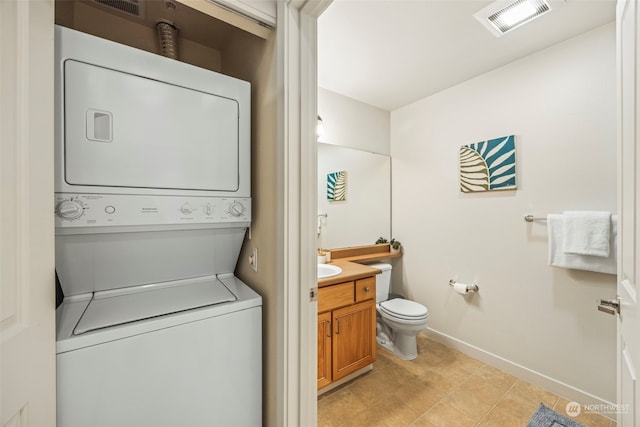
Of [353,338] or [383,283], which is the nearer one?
[353,338]

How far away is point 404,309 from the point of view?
7.48 ft

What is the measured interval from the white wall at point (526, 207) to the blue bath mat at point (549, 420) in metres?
0.26

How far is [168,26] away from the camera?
1283mm

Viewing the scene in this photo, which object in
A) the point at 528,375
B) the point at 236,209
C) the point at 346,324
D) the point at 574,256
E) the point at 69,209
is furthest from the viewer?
the point at 528,375

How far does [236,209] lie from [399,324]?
176cm

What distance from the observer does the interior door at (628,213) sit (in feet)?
2.35

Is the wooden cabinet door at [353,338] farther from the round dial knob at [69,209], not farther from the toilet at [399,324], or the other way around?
the round dial knob at [69,209]

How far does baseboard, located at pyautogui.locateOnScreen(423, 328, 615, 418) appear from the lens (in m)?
1.68

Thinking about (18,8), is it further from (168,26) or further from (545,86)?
(545,86)

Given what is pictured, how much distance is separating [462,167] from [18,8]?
2.68 m

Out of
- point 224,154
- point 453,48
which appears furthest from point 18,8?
point 453,48

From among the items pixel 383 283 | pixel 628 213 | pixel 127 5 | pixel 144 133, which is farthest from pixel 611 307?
pixel 127 5

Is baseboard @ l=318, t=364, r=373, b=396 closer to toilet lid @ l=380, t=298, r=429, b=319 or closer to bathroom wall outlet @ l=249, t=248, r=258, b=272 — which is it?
toilet lid @ l=380, t=298, r=429, b=319

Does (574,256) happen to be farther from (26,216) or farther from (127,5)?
(127,5)
